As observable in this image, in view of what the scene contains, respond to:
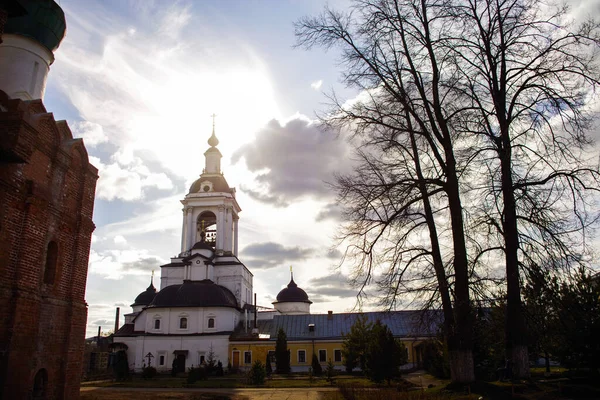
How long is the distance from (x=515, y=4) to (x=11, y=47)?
1442cm

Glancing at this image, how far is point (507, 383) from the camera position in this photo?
39.5 feet

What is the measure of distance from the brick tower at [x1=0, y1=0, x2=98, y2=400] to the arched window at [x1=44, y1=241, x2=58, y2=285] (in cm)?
2

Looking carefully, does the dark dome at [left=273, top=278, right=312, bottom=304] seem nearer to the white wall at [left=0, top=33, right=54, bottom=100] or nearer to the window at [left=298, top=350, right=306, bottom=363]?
the window at [left=298, top=350, right=306, bottom=363]

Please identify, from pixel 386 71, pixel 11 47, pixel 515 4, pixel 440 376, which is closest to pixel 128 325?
pixel 440 376

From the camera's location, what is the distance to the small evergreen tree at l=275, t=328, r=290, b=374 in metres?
37.0

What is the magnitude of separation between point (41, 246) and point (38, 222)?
1.88 feet

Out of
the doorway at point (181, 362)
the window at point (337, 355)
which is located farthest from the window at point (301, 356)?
the doorway at point (181, 362)

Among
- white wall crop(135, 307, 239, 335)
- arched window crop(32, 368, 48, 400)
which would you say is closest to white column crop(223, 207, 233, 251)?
white wall crop(135, 307, 239, 335)

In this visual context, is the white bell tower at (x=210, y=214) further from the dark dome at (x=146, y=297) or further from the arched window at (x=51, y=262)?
the arched window at (x=51, y=262)

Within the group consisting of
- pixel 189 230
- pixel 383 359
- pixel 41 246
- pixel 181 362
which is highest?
pixel 189 230

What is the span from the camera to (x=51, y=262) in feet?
37.4

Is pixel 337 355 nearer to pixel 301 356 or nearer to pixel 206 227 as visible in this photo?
pixel 301 356

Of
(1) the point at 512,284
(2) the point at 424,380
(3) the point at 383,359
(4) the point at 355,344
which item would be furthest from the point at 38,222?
(4) the point at 355,344

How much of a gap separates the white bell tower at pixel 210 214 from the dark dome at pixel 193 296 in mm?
5117
